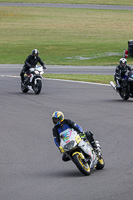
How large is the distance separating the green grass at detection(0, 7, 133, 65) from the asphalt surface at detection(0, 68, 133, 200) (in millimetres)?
21003

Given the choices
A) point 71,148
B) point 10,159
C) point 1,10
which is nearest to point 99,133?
point 10,159

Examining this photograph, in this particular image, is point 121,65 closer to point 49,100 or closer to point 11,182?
point 49,100

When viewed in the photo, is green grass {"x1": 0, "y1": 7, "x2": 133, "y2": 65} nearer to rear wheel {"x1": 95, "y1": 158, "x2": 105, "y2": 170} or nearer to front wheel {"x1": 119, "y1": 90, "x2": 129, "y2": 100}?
front wheel {"x1": 119, "y1": 90, "x2": 129, "y2": 100}

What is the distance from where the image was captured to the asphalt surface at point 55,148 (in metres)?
8.28

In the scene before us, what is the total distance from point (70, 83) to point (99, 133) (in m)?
14.6

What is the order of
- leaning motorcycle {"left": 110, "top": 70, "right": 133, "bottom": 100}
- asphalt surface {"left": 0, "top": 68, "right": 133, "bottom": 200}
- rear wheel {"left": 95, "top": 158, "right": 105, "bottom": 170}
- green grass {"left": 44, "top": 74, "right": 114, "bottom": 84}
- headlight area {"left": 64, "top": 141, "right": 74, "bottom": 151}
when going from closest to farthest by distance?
1. asphalt surface {"left": 0, "top": 68, "right": 133, "bottom": 200}
2. headlight area {"left": 64, "top": 141, "right": 74, "bottom": 151}
3. rear wheel {"left": 95, "top": 158, "right": 105, "bottom": 170}
4. leaning motorcycle {"left": 110, "top": 70, "right": 133, "bottom": 100}
5. green grass {"left": 44, "top": 74, "right": 114, "bottom": 84}

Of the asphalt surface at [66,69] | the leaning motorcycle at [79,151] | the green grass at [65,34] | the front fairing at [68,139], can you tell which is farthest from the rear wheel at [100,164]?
the green grass at [65,34]

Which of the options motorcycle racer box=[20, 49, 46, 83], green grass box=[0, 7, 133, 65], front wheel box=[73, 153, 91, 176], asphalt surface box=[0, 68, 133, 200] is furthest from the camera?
green grass box=[0, 7, 133, 65]

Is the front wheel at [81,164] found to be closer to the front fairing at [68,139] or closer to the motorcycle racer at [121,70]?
the front fairing at [68,139]

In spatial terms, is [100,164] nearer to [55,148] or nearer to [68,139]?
[68,139]

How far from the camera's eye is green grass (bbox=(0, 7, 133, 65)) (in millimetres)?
46781

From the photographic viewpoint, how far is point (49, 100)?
842 inches

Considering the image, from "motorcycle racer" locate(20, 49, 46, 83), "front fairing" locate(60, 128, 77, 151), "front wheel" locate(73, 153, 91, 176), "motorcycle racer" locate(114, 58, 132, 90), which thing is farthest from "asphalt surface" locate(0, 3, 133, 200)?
"motorcycle racer" locate(20, 49, 46, 83)

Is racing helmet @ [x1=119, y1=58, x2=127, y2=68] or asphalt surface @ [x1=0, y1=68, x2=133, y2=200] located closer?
asphalt surface @ [x1=0, y1=68, x2=133, y2=200]
